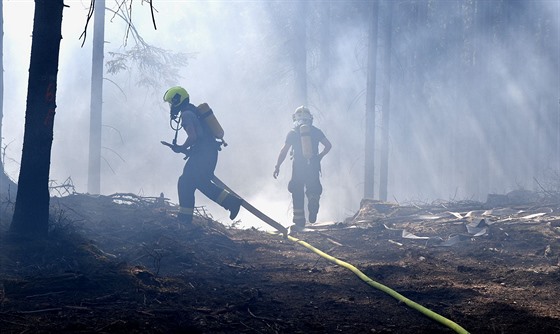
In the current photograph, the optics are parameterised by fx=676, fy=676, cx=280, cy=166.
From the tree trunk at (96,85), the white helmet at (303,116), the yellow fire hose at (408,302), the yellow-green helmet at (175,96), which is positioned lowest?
the yellow fire hose at (408,302)

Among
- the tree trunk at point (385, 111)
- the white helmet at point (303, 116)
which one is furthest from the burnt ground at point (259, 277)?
the tree trunk at point (385, 111)

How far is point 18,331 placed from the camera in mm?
4043

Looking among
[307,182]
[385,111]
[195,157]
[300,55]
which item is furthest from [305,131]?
[300,55]

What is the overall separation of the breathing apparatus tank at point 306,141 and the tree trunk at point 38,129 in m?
6.48

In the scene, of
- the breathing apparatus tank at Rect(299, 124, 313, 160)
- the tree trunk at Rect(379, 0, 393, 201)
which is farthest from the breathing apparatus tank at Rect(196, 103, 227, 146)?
the tree trunk at Rect(379, 0, 393, 201)

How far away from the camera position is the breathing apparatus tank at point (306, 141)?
1254 centimetres

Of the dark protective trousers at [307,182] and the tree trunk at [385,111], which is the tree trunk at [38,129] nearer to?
the dark protective trousers at [307,182]

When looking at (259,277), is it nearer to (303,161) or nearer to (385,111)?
(303,161)

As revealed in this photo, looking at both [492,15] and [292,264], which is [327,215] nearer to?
[492,15]

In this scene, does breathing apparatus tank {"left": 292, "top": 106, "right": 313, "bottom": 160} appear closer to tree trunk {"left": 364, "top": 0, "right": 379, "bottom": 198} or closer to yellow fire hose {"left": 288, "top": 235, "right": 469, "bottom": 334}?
yellow fire hose {"left": 288, "top": 235, "right": 469, "bottom": 334}

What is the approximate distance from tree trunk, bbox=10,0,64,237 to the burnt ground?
0.23 m

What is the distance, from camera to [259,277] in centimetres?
705

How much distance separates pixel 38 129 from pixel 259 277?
267 centimetres

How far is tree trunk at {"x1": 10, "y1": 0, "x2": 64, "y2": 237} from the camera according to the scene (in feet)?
21.6
